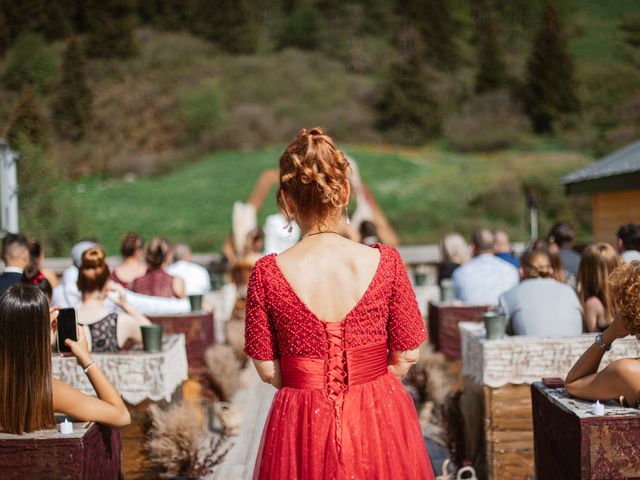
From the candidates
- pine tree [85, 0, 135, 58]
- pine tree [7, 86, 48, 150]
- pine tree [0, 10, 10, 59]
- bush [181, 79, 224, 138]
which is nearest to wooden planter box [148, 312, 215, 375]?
pine tree [7, 86, 48, 150]

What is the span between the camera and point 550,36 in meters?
45.0

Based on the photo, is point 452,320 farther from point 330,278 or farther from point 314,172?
point 314,172

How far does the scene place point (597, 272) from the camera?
4.12m

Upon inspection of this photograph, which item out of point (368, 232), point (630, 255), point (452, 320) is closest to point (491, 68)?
point (368, 232)

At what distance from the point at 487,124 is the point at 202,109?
52.9 feet

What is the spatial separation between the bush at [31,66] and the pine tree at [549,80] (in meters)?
29.0

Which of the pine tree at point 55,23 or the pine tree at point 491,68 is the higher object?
the pine tree at point 55,23

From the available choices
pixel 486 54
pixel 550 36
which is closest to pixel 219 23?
pixel 486 54

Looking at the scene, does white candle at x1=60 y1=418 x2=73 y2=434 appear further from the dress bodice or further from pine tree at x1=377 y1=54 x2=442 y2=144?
pine tree at x1=377 y1=54 x2=442 y2=144

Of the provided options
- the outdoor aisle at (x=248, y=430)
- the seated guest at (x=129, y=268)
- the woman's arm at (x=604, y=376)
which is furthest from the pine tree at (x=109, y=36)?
the woman's arm at (x=604, y=376)

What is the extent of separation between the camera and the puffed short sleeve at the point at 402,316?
2.12m

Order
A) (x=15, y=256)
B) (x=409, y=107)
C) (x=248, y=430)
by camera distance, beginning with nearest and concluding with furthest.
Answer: (x=15, y=256), (x=248, y=430), (x=409, y=107)

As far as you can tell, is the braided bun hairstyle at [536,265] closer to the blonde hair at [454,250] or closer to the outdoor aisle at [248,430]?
the outdoor aisle at [248,430]

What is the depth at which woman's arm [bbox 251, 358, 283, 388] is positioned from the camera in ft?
6.95
